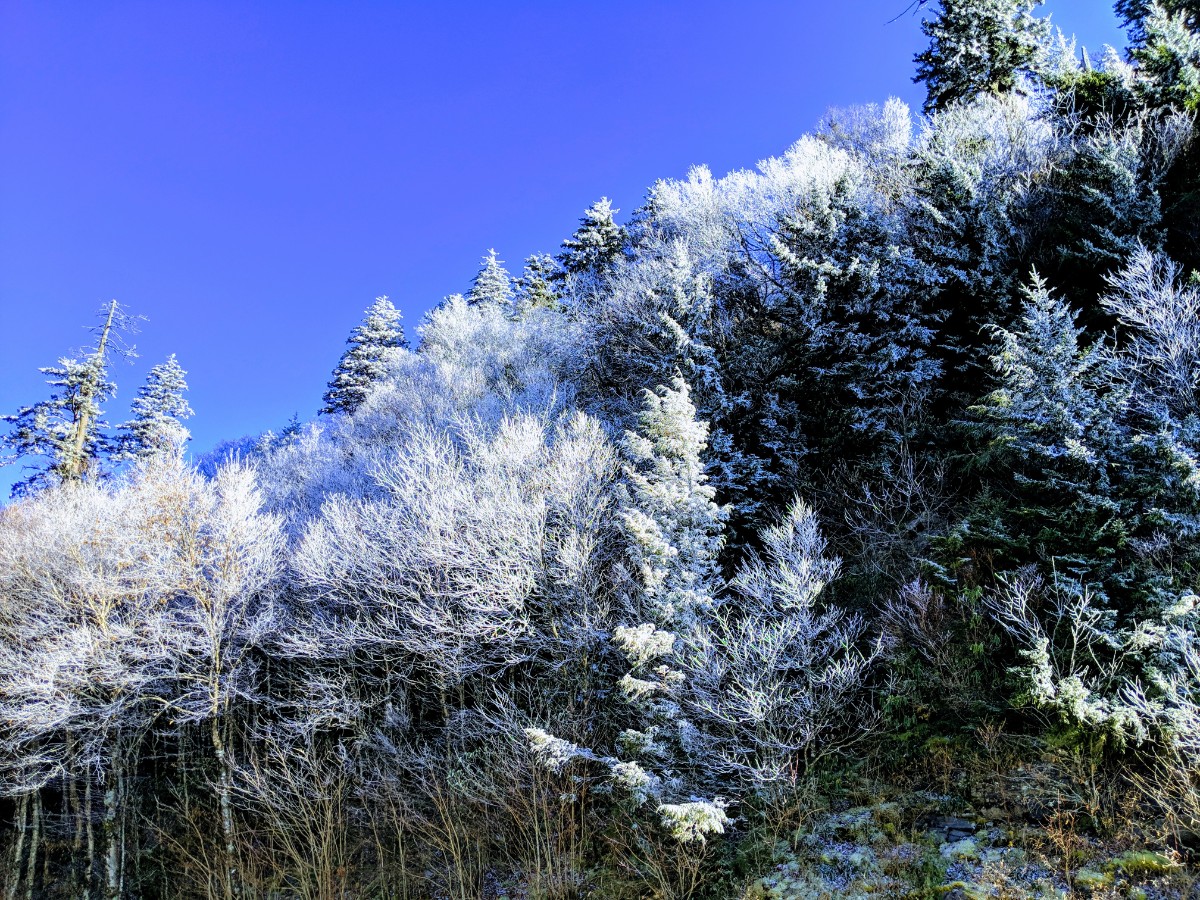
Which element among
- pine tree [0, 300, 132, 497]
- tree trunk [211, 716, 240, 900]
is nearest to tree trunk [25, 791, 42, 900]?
tree trunk [211, 716, 240, 900]

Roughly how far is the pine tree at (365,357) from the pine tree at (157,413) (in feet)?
25.0

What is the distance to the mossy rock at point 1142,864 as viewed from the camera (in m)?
6.19

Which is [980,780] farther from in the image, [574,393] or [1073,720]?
[574,393]

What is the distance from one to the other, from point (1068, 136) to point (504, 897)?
24500 mm

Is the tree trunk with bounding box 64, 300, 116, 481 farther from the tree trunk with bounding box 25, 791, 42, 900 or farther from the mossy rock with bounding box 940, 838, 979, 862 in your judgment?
the mossy rock with bounding box 940, 838, 979, 862

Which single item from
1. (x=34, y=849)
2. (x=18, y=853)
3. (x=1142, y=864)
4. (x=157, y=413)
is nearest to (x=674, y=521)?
(x=1142, y=864)

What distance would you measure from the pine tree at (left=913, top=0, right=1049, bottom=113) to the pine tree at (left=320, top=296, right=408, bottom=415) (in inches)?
1209

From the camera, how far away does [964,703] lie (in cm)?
862

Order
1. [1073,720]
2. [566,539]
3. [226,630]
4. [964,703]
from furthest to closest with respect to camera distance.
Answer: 1. [226,630]
2. [566,539]
3. [964,703]
4. [1073,720]

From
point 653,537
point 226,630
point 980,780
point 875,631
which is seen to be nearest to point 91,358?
point 226,630

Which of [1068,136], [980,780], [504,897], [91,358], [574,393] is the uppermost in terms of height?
[91,358]

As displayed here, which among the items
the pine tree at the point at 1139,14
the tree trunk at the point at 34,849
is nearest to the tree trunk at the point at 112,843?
the tree trunk at the point at 34,849

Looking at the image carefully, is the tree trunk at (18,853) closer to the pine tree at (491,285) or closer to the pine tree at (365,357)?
the pine tree at (365,357)

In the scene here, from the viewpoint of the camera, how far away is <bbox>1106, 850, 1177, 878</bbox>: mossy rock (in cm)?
619
